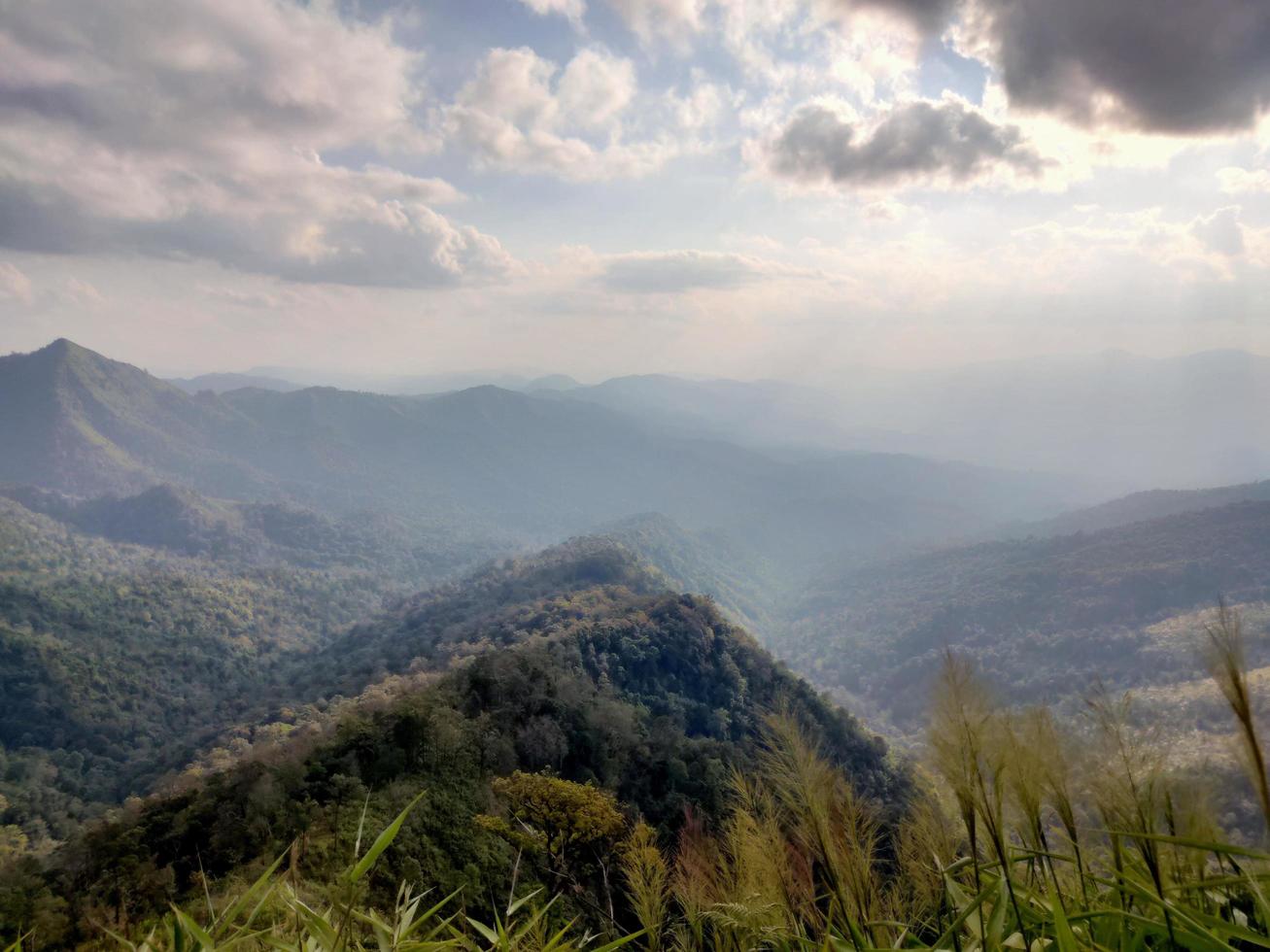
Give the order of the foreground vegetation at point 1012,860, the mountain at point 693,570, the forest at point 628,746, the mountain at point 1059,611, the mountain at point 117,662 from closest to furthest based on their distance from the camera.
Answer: the foreground vegetation at point 1012,860 < the forest at point 628,746 < the mountain at point 117,662 < the mountain at point 1059,611 < the mountain at point 693,570

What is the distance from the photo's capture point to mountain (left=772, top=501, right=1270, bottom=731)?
9306cm

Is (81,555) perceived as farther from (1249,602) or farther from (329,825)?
(1249,602)

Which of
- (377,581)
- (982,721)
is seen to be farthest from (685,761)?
(377,581)

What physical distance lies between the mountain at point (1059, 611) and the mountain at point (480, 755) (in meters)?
41.8

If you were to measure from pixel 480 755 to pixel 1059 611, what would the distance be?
118 metres

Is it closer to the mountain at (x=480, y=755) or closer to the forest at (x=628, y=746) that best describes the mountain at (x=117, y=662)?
the forest at (x=628, y=746)

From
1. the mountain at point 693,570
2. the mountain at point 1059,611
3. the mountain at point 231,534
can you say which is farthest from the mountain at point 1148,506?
the mountain at point 231,534

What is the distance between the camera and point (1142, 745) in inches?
89.4

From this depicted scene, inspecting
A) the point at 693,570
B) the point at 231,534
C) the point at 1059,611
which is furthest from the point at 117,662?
the point at 1059,611

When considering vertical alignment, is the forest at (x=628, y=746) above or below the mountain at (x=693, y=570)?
above

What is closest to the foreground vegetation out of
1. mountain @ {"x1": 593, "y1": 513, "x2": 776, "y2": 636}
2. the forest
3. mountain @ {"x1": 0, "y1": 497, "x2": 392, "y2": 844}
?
the forest

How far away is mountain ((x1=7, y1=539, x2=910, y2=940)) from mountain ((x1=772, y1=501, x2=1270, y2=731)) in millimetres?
41838

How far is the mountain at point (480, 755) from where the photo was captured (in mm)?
15266

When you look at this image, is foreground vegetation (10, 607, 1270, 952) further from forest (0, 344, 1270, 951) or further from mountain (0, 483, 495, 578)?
mountain (0, 483, 495, 578)
